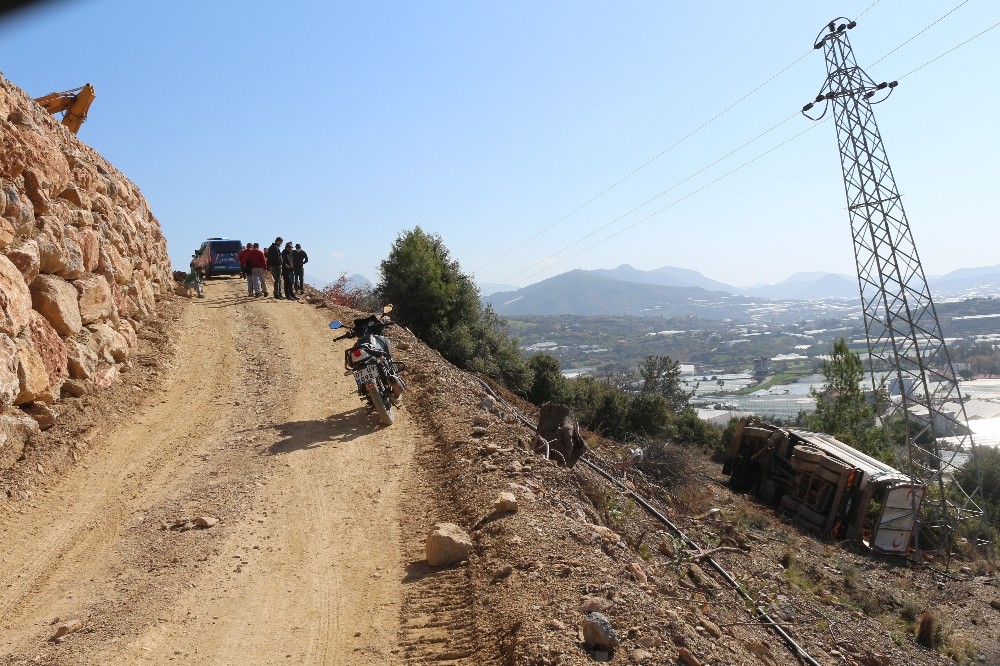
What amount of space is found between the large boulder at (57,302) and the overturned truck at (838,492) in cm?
1893

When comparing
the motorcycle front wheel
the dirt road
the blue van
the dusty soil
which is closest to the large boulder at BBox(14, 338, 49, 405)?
the dusty soil

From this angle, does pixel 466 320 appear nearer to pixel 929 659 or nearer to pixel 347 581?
pixel 929 659

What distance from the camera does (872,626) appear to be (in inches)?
438

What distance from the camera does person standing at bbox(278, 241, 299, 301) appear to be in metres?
21.2

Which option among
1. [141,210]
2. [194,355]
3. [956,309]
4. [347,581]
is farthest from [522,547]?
[956,309]

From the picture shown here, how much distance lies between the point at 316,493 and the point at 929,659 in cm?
983

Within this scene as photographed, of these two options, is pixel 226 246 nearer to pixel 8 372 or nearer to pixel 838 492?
pixel 8 372

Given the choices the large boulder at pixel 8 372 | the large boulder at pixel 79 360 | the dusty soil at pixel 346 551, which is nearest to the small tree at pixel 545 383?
the dusty soil at pixel 346 551

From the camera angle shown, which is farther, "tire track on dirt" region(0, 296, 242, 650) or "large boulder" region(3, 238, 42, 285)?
"large boulder" region(3, 238, 42, 285)

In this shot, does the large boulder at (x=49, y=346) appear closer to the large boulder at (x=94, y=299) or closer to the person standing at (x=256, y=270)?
the large boulder at (x=94, y=299)

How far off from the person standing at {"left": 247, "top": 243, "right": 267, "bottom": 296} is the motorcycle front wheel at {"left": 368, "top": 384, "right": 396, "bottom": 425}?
1268 cm

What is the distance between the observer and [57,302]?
10078mm

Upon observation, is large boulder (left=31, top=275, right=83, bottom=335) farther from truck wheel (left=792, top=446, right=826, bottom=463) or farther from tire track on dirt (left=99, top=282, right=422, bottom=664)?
truck wheel (left=792, top=446, right=826, bottom=463)

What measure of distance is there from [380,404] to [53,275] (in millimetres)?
5520
